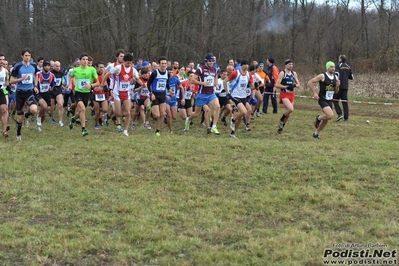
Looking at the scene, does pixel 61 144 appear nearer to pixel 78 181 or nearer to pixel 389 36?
pixel 78 181

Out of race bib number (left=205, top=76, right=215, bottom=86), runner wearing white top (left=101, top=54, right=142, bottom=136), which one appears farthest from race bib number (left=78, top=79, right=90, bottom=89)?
race bib number (left=205, top=76, right=215, bottom=86)

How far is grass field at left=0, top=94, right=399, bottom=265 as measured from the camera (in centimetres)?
434

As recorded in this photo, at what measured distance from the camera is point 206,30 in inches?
1411

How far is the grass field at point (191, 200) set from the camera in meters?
4.34

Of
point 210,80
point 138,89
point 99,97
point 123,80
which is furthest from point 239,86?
point 99,97

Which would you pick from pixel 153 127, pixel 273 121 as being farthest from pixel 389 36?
pixel 153 127

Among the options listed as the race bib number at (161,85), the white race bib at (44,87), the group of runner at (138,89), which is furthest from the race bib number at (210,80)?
the white race bib at (44,87)

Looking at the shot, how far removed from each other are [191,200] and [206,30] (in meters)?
31.3

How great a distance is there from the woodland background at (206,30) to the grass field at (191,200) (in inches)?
800

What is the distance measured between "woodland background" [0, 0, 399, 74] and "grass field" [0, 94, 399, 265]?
20.3 metres

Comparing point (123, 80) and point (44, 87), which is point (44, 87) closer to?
point (44, 87)

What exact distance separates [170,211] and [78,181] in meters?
1.92

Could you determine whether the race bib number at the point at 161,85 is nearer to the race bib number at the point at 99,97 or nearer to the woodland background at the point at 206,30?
the race bib number at the point at 99,97

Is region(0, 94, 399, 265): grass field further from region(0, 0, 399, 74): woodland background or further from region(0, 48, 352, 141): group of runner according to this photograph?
region(0, 0, 399, 74): woodland background
